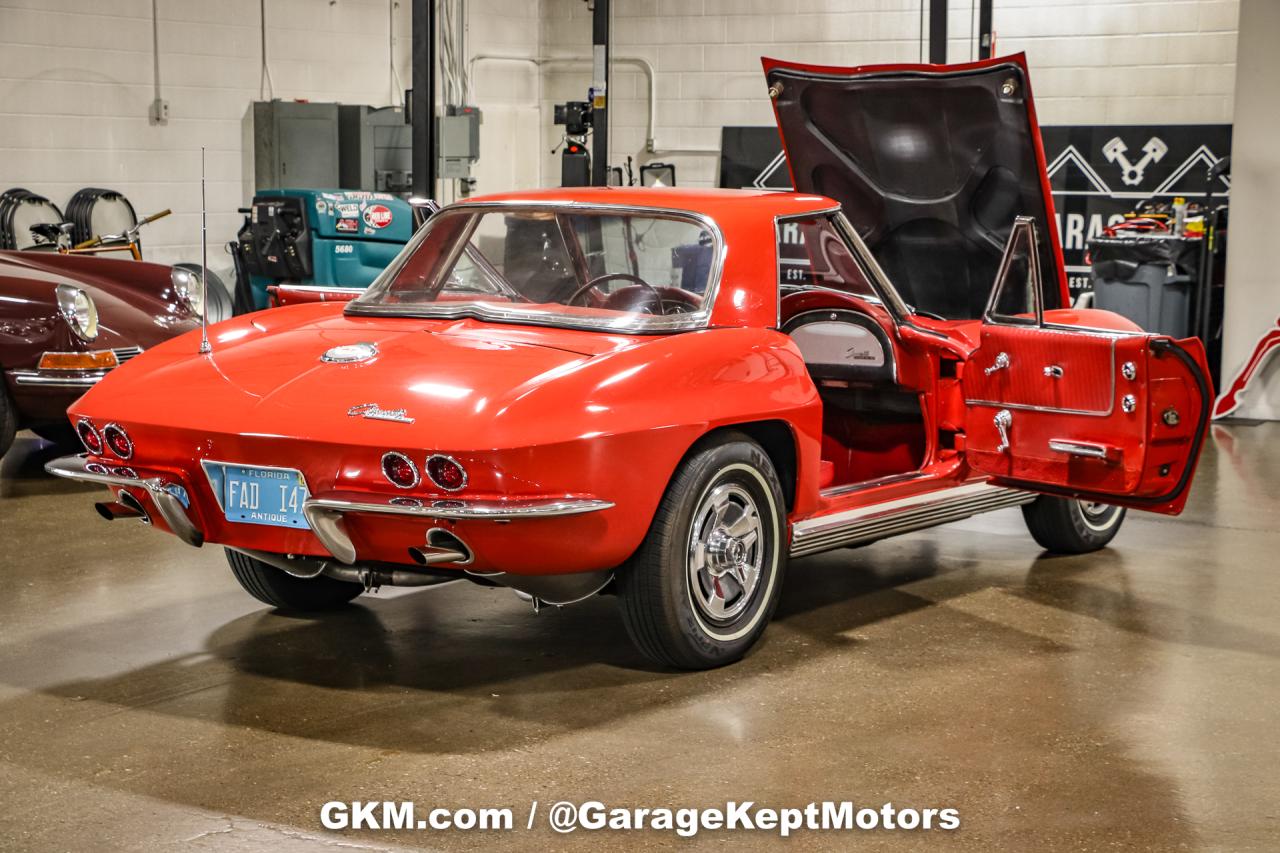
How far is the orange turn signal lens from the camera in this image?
7.11m

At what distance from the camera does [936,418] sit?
17.6ft

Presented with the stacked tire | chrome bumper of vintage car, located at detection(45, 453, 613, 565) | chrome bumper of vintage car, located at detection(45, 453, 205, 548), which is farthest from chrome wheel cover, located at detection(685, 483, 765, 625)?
the stacked tire

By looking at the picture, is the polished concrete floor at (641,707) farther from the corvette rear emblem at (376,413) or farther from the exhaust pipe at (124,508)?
the corvette rear emblem at (376,413)

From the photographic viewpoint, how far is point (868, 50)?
16.0 metres

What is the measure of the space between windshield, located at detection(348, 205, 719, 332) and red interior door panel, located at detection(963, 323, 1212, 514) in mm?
1071

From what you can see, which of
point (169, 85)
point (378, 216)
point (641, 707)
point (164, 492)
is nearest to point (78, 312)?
point (164, 492)

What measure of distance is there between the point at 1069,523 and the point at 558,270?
7.87 ft

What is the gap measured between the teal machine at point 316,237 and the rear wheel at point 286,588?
Result: 7.31 m

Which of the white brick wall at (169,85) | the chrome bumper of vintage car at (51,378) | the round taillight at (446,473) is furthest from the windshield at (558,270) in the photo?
the white brick wall at (169,85)

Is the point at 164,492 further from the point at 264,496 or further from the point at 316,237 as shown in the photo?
the point at 316,237

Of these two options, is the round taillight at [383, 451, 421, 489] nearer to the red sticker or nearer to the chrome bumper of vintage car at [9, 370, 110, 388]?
the chrome bumper of vintage car at [9, 370, 110, 388]

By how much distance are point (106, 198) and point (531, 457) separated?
945 centimetres

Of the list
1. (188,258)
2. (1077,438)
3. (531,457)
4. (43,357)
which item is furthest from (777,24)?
(531,457)

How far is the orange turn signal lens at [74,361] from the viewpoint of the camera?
7.11 m
